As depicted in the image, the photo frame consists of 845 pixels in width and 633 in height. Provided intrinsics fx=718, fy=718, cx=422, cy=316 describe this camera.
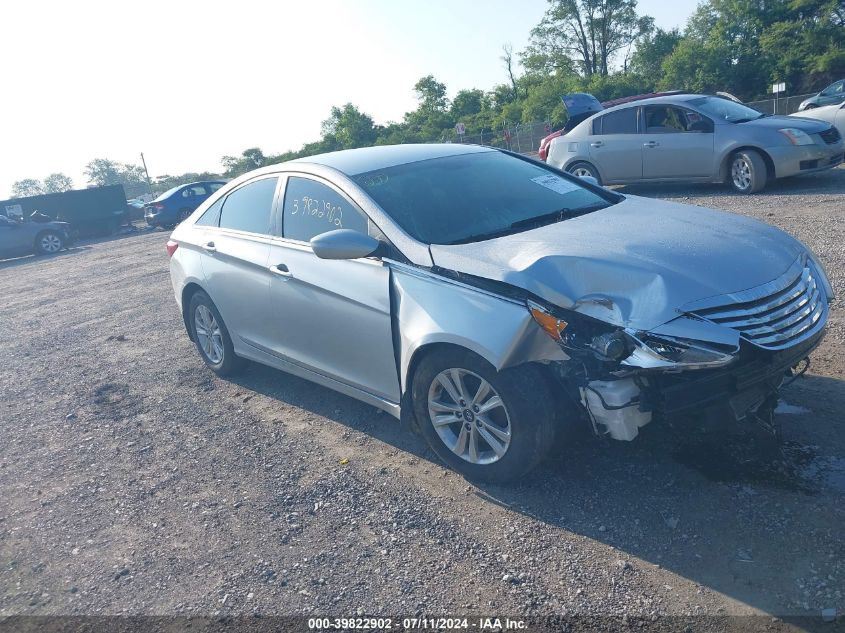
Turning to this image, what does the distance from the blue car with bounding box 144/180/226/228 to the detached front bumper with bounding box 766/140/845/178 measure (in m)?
18.4

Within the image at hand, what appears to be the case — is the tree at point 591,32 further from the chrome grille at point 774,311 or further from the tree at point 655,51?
the chrome grille at point 774,311

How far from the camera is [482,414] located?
11.8 ft

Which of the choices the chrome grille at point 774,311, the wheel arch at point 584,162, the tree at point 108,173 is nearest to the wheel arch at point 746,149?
the wheel arch at point 584,162

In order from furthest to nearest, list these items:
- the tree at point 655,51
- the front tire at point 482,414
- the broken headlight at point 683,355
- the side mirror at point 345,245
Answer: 1. the tree at point 655,51
2. the side mirror at point 345,245
3. the front tire at point 482,414
4. the broken headlight at point 683,355

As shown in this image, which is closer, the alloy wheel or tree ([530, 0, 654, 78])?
the alloy wheel

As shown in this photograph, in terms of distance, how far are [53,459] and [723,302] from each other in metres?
4.41

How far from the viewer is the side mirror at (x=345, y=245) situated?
12.8 ft

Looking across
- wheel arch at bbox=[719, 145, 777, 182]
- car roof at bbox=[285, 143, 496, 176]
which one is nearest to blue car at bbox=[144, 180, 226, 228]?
wheel arch at bbox=[719, 145, 777, 182]

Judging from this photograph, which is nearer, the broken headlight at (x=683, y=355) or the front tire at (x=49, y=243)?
the broken headlight at (x=683, y=355)

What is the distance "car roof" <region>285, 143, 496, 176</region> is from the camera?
182 inches

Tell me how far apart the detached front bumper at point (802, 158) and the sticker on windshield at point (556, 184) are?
6696 mm

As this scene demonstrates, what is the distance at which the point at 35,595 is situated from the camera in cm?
345

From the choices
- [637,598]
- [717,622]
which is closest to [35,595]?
[637,598]

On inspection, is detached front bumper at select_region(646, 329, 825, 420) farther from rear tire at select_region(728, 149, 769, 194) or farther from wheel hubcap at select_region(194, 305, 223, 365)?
rear tire at select_region(728, 149, 769, 194)
